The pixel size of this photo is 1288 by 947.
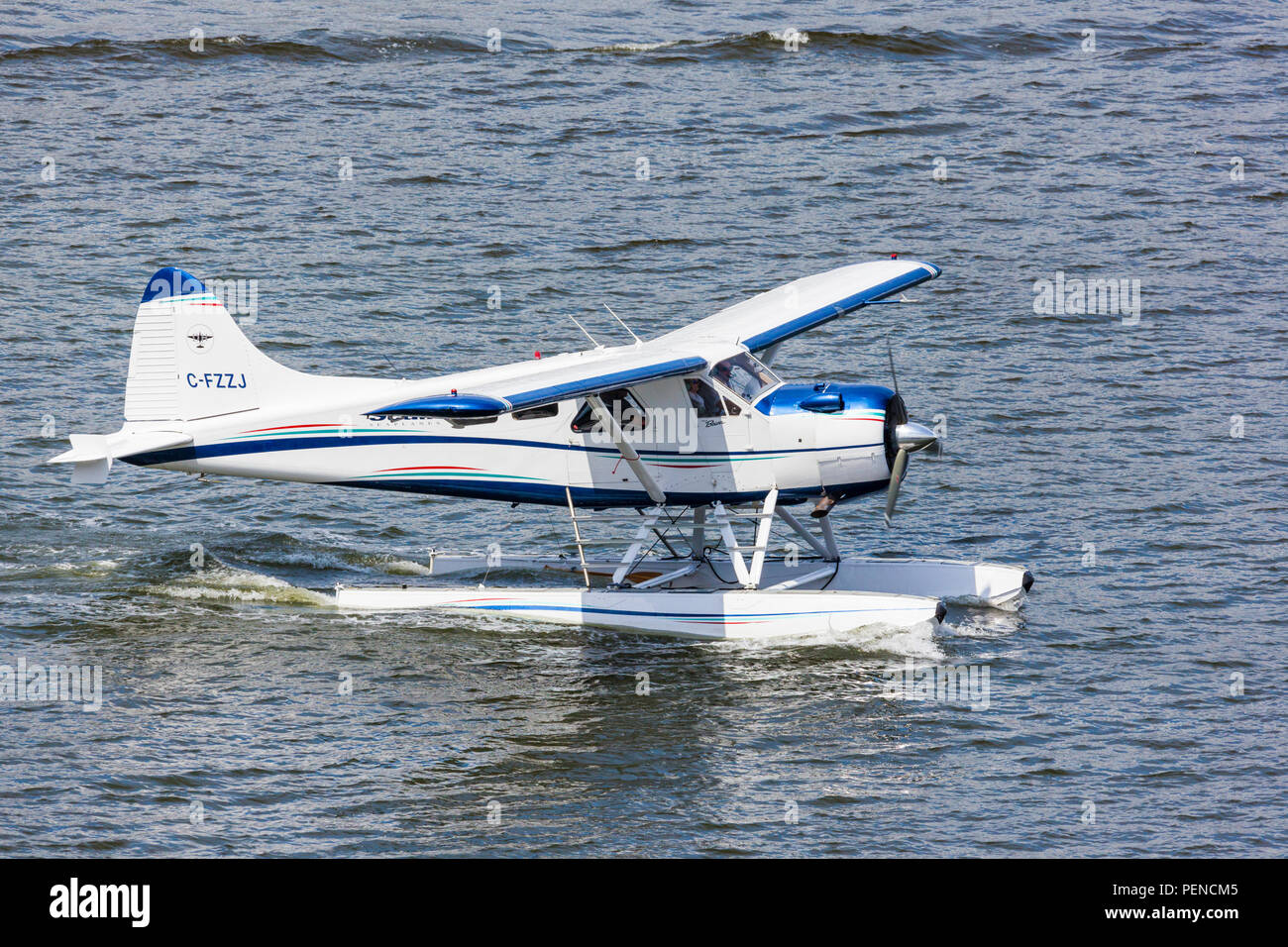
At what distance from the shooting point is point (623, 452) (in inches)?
644

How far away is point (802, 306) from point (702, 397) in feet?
6.89

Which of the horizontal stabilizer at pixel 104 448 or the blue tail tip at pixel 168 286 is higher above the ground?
the blue tail tip at pixel 168 286

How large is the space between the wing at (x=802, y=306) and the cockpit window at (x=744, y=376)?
0.64 ft

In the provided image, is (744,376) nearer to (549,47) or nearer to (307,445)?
(307,445)

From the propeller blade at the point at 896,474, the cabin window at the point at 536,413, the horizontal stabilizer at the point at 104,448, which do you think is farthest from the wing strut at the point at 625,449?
the horizontal stabilizer at the point at 104,448

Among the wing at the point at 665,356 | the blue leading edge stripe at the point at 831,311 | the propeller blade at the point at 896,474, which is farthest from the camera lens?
the blue leading edge stripe at the point at 831,311

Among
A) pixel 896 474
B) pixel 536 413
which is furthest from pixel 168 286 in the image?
pixel 896 474

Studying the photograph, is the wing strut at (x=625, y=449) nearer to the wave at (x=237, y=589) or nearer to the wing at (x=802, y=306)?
the wing at (x=802, y=306)

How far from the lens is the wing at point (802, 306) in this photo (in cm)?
1719

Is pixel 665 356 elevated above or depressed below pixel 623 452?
above

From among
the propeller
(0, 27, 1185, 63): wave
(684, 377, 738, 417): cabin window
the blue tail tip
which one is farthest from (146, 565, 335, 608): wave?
(0, 27, 1185, 63): wave

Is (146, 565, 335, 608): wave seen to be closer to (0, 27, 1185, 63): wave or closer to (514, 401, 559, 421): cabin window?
(514, 401, 559, 421): cabin window

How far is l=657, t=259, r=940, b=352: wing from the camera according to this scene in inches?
677

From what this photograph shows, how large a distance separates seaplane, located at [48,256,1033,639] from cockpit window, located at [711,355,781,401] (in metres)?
0.02
